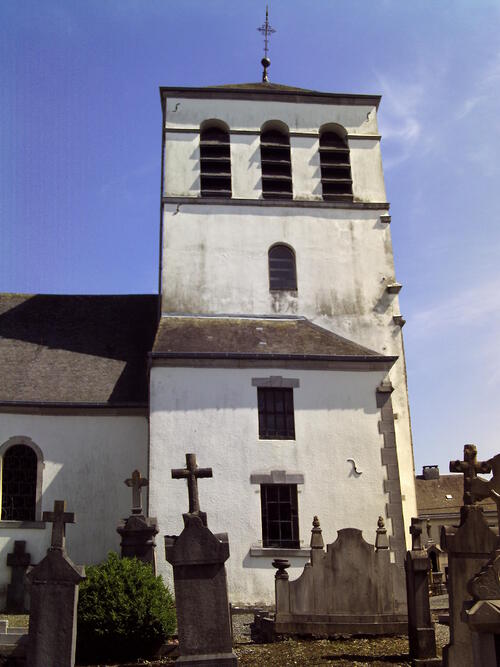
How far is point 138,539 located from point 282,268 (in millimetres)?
9115

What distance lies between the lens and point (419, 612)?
408 inches

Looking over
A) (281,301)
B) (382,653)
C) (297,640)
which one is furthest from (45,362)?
(382,653)

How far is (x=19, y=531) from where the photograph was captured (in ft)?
58.0

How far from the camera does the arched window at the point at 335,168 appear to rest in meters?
21.9

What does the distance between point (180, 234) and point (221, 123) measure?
13.4ft

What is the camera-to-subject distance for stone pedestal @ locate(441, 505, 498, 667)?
7.87m

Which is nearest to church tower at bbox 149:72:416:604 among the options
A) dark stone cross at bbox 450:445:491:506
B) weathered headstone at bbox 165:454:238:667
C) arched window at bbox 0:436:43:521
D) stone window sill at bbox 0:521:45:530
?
stone window sill at bbox 0:521:45:530

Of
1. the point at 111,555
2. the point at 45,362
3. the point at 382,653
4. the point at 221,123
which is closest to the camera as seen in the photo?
the point at 382,653

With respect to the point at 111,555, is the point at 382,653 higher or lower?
lower

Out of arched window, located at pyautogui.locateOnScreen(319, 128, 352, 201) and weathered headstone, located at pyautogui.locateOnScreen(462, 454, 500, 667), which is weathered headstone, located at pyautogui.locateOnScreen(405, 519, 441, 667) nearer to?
weathered headstone, located at pyautogui.locateOnScreen(462, 454, 500, 667)

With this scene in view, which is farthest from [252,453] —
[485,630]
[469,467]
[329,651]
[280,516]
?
[485,630]

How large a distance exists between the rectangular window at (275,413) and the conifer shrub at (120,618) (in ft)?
23.2

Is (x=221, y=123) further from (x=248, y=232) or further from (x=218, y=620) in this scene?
(x=218, y=620)

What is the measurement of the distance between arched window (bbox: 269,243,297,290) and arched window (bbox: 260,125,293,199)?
67.5 inches
